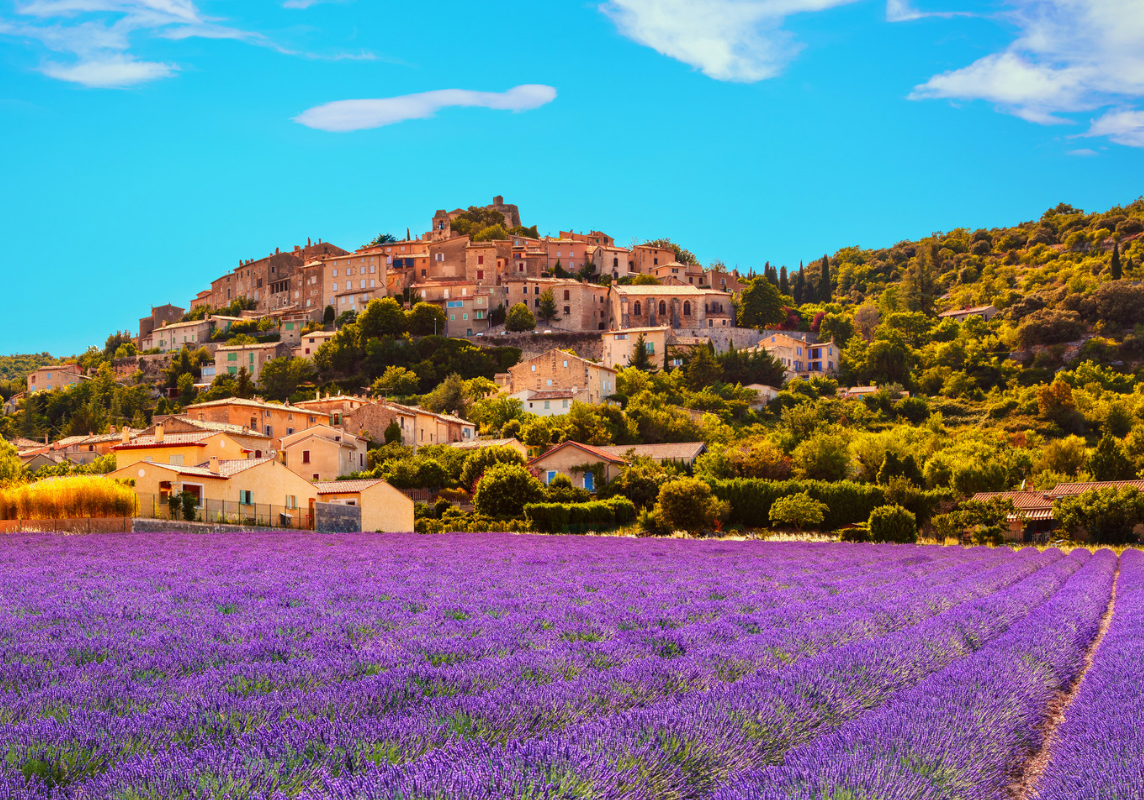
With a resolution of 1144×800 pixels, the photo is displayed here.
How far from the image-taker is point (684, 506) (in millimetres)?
40094

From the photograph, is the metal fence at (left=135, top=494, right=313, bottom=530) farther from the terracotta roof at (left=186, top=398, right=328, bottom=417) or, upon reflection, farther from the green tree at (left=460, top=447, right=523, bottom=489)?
Answer: the terracotta roof at (left=186, top=398, right=328, bottom=417)

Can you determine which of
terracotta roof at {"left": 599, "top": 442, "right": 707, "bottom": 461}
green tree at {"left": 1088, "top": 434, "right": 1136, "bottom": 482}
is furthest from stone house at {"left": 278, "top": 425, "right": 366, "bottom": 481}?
green tree at {"left": 1088, "top": 434, "right": 1136, "bottom": 482}

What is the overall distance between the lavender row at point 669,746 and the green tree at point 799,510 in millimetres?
34942

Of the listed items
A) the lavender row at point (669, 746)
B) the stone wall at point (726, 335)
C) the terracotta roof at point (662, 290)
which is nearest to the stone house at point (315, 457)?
the stone wall at point (726, 335)

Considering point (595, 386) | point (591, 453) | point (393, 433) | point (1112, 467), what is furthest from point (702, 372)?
point (1112, 467)

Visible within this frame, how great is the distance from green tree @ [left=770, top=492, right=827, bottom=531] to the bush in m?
4.57

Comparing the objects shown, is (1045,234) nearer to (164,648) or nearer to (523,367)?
(523,367)

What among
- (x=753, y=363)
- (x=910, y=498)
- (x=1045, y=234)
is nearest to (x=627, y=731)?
(x=910, y=498)

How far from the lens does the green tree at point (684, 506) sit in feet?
131

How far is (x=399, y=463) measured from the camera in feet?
176

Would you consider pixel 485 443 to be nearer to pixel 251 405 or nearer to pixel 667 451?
pixel 667 451

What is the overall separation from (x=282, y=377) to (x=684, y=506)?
63.6 m

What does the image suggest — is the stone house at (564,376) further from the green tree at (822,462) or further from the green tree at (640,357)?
the green tree at (822,462)

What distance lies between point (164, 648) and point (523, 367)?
7685 centimetres
